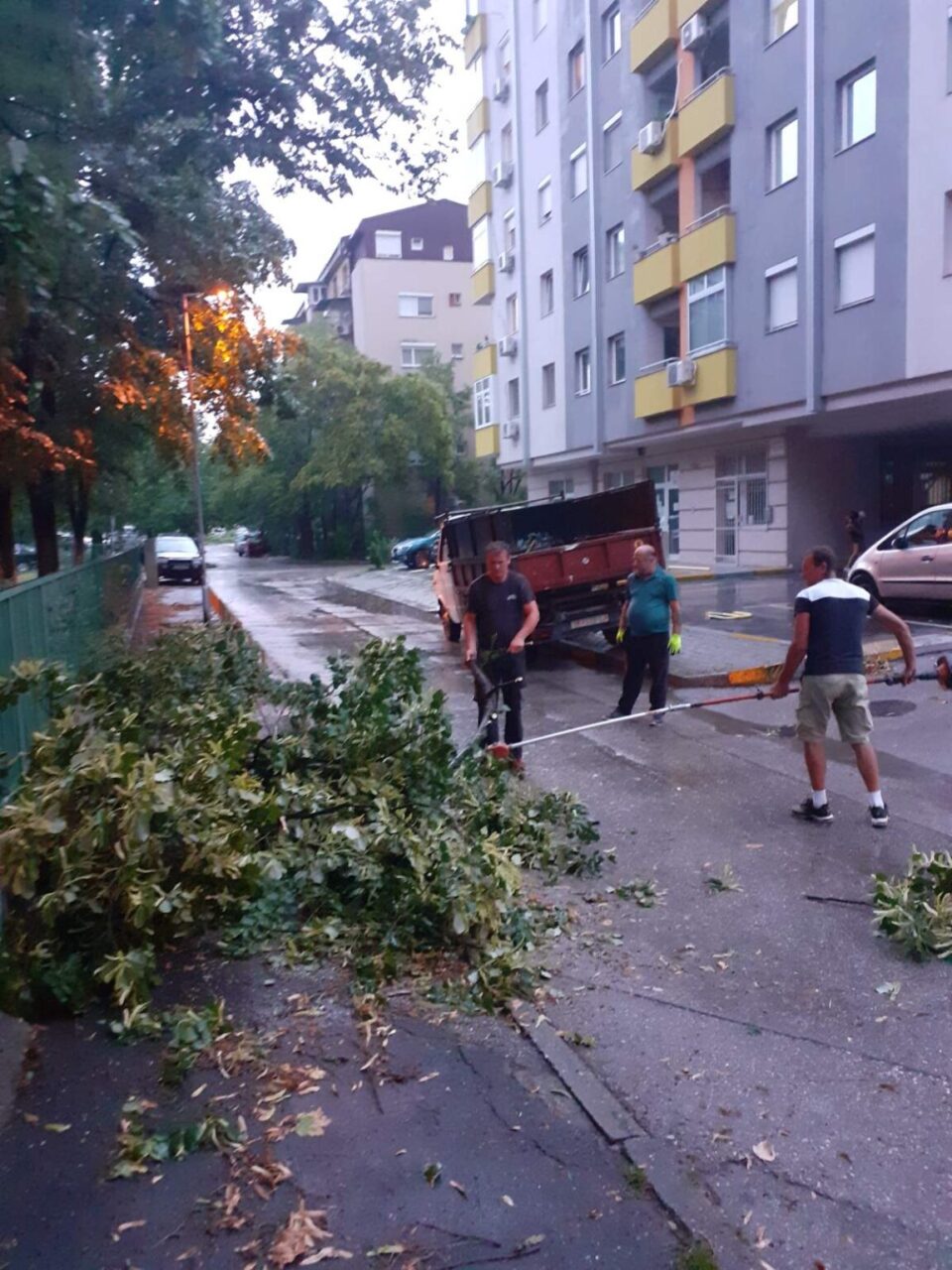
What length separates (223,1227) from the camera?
3217 millimetres

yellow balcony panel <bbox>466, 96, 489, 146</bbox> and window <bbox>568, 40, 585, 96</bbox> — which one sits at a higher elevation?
yellow balcony panel <bbox>466, 96, 489, 146</bbox>

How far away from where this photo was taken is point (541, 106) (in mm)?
34844

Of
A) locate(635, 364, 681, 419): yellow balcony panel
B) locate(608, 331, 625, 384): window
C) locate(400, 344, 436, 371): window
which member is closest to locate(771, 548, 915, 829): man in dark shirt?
locate(635, 364, 681, 419): yellow balcony panel

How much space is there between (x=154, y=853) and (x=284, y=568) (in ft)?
152

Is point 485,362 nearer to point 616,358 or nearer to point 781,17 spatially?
point 616,358

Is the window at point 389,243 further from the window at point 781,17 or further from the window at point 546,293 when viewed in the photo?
the window at point 781,17

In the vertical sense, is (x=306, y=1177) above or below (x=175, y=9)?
below

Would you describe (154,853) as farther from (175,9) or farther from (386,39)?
(386,39)

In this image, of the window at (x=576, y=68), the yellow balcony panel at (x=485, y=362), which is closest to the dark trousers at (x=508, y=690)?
the window at (x=576, y=68)

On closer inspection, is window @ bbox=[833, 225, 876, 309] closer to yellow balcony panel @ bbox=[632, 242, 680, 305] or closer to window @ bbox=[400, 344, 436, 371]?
yellow balcony panel @ bbox=[632, 242, 680, 305]

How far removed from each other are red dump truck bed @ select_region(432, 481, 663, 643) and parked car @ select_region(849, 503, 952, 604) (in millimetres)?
3717

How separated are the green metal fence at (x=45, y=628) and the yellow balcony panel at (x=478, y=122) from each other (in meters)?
30.2

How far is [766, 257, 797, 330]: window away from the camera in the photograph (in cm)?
2217

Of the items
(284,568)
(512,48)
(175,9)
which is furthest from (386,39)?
(284,568)
